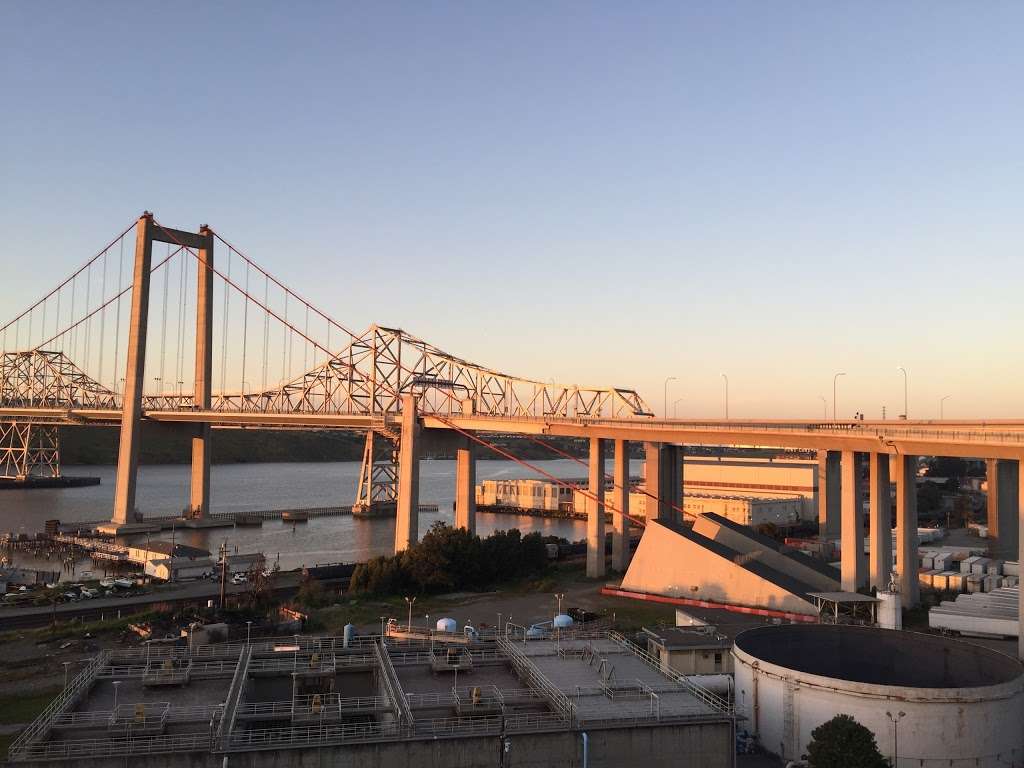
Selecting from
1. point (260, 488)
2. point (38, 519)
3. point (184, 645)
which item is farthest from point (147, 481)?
point (184, 645)

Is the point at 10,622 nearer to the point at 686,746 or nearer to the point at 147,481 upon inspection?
the point at 686,746

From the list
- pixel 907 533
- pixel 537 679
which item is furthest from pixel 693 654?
pixel 907 533

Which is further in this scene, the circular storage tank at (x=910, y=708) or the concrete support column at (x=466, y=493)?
the concrete support column at (x=466, y=493)

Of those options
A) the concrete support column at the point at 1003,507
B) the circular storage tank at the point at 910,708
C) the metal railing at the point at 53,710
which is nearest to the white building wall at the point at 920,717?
the circular storage tank at the point at 910,708

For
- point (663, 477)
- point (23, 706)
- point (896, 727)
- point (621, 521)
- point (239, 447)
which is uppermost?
point (239, 447)

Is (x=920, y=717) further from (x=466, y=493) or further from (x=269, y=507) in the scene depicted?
(x=269, y=507)

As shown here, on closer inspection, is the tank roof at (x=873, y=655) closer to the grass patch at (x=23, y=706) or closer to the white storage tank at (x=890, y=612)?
the white storage tank at (x=890, y=612)
